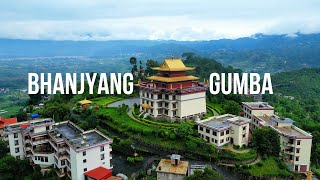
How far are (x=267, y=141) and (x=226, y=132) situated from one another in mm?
4816

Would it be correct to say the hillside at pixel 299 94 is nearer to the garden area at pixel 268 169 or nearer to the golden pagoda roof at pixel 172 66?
the garden area at pixel 268 169

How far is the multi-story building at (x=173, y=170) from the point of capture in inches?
1141

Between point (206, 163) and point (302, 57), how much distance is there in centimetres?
18522

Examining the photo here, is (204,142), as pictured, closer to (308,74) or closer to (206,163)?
(206,163)

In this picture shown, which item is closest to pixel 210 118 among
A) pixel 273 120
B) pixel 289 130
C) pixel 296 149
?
pixel 273 120

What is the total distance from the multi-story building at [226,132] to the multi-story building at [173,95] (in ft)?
→ 18.5

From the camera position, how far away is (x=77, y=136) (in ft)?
104

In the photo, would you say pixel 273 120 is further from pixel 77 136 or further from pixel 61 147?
pixel 61 147

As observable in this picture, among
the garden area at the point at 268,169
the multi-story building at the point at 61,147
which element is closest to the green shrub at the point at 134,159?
the multi-story building at the point at 61,147

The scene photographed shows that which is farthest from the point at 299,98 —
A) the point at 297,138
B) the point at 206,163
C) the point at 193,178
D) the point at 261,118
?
the point at 193,178

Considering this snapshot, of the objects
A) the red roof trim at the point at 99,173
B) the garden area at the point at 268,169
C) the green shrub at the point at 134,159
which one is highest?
the red roof trim at the point at 99,173

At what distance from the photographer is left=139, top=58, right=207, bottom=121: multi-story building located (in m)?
42.4

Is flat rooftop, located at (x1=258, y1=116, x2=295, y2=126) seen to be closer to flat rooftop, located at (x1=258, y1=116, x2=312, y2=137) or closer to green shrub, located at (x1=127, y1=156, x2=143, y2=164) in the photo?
flat rooftop, located at (x1=258, y1=116, x2=312, y2=137)

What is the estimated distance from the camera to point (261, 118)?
137ft
